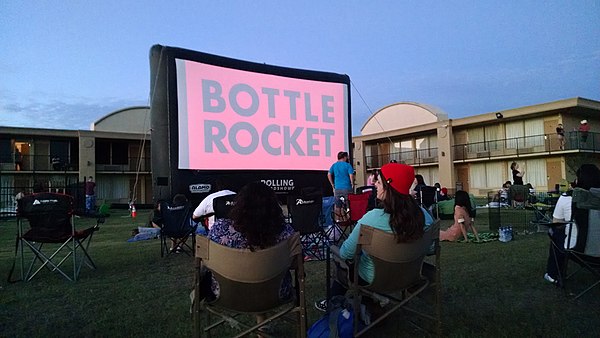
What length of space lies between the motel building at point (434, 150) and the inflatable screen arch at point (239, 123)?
13215 millimetres

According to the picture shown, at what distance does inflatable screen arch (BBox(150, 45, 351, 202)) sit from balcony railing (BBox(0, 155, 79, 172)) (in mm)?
17769

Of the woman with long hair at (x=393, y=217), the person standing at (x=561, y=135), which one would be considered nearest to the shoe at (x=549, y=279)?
the woman with long hair at (x=393, y=217)

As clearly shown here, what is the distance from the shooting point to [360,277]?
8.40 ft

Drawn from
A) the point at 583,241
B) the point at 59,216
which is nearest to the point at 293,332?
the point at 583,241

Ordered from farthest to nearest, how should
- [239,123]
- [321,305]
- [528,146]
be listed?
[528,146] → [239,123] → [321,305]

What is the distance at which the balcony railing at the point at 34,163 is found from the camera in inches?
888

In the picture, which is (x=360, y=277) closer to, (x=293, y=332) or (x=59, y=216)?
(x=293, y=332)

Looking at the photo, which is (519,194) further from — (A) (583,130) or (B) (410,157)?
(B) (410,157)

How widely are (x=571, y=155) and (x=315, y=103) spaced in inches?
675

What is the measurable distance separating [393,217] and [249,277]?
862mm

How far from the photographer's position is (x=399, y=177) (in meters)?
2.67

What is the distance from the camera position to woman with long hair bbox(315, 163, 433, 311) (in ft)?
7.66

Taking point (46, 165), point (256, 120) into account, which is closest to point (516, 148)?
point (256, 120)

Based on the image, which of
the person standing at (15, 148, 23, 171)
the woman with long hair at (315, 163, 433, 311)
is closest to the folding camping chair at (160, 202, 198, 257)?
the woman with long hair at (315, 163, 433, 311)
